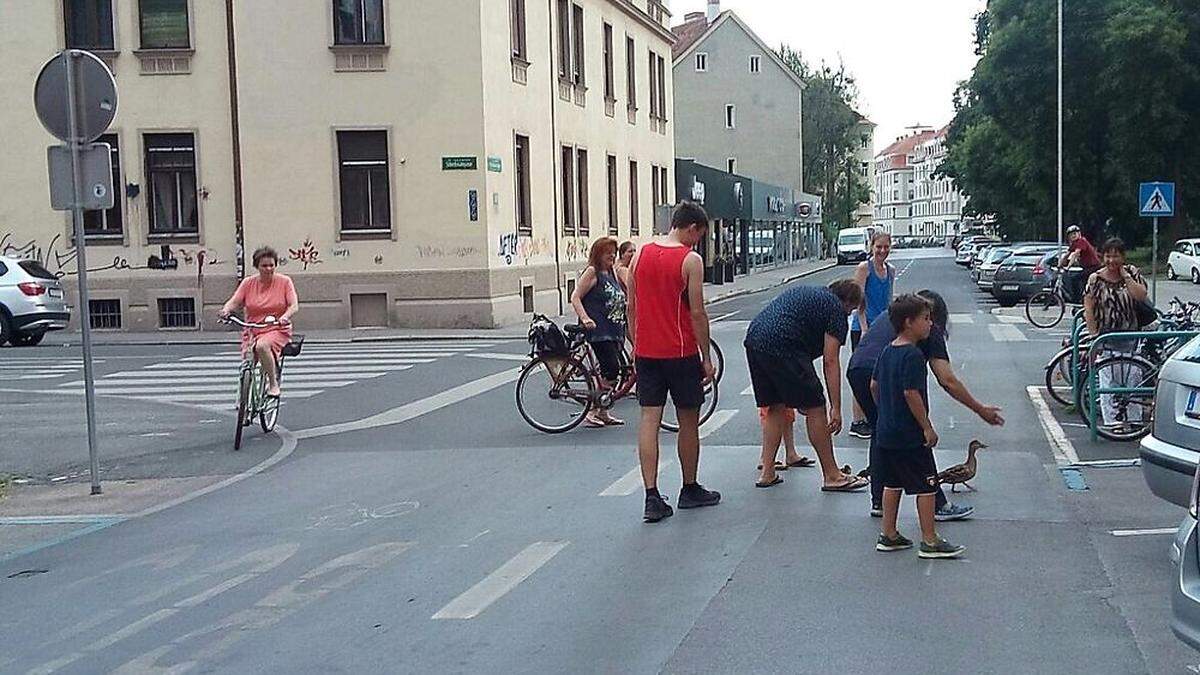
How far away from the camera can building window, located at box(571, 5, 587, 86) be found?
35.2 m

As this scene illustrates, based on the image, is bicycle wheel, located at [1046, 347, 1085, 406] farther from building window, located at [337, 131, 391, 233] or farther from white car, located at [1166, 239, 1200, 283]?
Result: white car, located at [1166, 239, 1200, 283]

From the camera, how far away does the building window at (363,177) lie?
91.2 ft

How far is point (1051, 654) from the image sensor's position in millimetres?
5539

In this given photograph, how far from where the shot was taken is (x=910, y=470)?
23.6 ft

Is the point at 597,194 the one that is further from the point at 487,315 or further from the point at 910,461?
the point at 910,461

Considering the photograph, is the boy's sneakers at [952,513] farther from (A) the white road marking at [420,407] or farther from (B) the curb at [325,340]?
(B) the curb at [325,340]

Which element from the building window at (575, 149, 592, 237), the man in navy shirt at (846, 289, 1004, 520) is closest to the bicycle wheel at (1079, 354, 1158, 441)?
the man in navy shirt at (846, 289, 1004, 520)

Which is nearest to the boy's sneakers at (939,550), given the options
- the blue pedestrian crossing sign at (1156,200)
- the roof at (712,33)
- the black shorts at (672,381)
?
the black shorts at (672,381)

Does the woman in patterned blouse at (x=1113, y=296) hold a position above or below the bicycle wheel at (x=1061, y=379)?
above

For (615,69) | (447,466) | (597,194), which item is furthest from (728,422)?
(615,69)

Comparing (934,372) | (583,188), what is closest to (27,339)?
(583,188)

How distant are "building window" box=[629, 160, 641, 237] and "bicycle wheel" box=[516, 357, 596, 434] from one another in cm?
2850

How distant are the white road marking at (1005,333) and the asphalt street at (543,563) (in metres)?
9.66

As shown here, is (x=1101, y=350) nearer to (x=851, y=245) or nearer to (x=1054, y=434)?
(x=1054, y=434)
